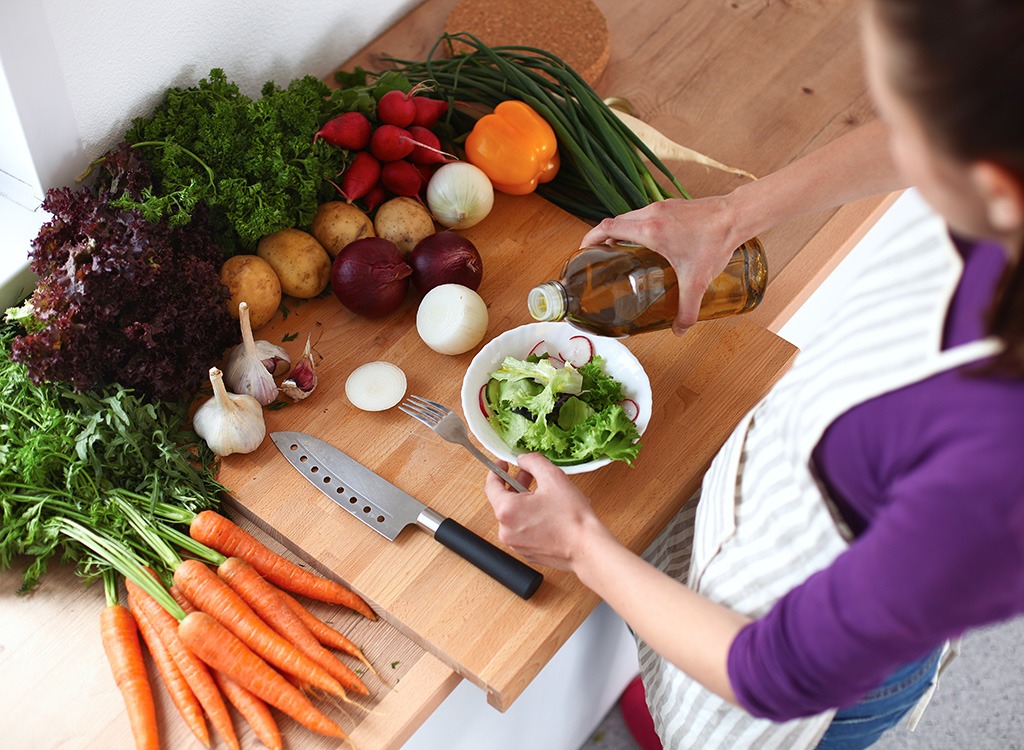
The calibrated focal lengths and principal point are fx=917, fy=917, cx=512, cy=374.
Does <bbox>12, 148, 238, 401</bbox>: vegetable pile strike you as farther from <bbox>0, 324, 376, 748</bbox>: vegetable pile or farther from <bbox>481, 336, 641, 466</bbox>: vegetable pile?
<bbox>481, 336, 641, 466</bbox>: vegetable pile

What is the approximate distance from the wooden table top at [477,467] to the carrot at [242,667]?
32 millimetres

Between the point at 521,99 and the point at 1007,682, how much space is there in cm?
163

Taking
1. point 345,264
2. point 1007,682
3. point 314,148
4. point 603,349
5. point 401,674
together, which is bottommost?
point 1007,682

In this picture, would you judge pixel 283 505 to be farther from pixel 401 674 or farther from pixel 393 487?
pixel 401 674

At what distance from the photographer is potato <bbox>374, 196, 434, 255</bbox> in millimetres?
1320

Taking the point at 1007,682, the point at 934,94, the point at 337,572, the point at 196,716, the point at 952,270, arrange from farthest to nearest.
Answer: the point at 1007,682
the point at 337,572
the point at 196,716
the point at 952,270
the point at 934,94

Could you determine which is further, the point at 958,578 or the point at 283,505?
the point at 283,505

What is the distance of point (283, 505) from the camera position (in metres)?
1.12

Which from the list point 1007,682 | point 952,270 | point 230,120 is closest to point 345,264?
point 230,120

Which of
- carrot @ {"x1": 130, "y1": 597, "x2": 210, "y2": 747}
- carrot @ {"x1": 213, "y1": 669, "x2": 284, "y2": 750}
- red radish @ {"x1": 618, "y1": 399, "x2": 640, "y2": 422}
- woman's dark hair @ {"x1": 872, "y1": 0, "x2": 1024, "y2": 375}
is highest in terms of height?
woman's dark hair @ {"x1": 872, "y1": 0, "x2": 1024, "y2": 375}

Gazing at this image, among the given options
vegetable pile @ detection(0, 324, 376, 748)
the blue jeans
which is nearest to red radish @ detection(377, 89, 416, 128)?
vegetable pile @ detection(0, 324, 376, 748)

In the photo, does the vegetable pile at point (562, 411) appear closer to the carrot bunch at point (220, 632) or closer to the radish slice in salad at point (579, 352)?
the radish slice in salad at point (579, 352)

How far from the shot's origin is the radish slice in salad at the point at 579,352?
1.21 meters

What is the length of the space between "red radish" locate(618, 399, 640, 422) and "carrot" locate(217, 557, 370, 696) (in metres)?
0.45
